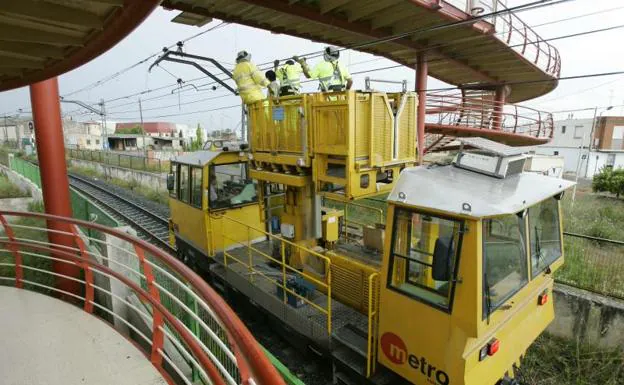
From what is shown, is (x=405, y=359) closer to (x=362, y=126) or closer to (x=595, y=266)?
(x=362, y=126)

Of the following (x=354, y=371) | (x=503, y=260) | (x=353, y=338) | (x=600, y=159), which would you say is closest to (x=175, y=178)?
(x=353, y=338)

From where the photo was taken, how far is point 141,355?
3312mm

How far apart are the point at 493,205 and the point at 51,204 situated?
696cm

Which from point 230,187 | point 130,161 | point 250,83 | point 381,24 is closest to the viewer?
point 250,83

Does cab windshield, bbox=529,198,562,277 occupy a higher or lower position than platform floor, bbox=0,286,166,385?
higher

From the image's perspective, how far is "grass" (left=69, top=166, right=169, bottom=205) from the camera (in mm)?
17438

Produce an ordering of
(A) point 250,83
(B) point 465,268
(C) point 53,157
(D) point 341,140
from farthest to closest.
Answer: (A) point 250,83 → (C) point 53,157 → (D) point 341,140 → (B) point 465,268

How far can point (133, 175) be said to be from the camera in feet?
75.9

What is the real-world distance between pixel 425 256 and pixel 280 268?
343 centimetres

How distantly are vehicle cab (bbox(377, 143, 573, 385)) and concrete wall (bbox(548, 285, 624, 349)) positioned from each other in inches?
83.6

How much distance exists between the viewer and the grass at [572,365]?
4.93m

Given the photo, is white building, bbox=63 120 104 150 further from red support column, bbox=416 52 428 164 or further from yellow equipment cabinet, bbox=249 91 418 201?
yellow equipment cabinet, bbox=249 91 418 201

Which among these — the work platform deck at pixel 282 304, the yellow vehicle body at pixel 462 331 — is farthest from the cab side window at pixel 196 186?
the yellow vehicle body at pixel 462 331

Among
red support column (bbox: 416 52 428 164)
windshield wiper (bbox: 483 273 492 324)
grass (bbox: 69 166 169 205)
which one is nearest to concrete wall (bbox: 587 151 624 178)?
red support column (bbox: 416 52 428 164)
